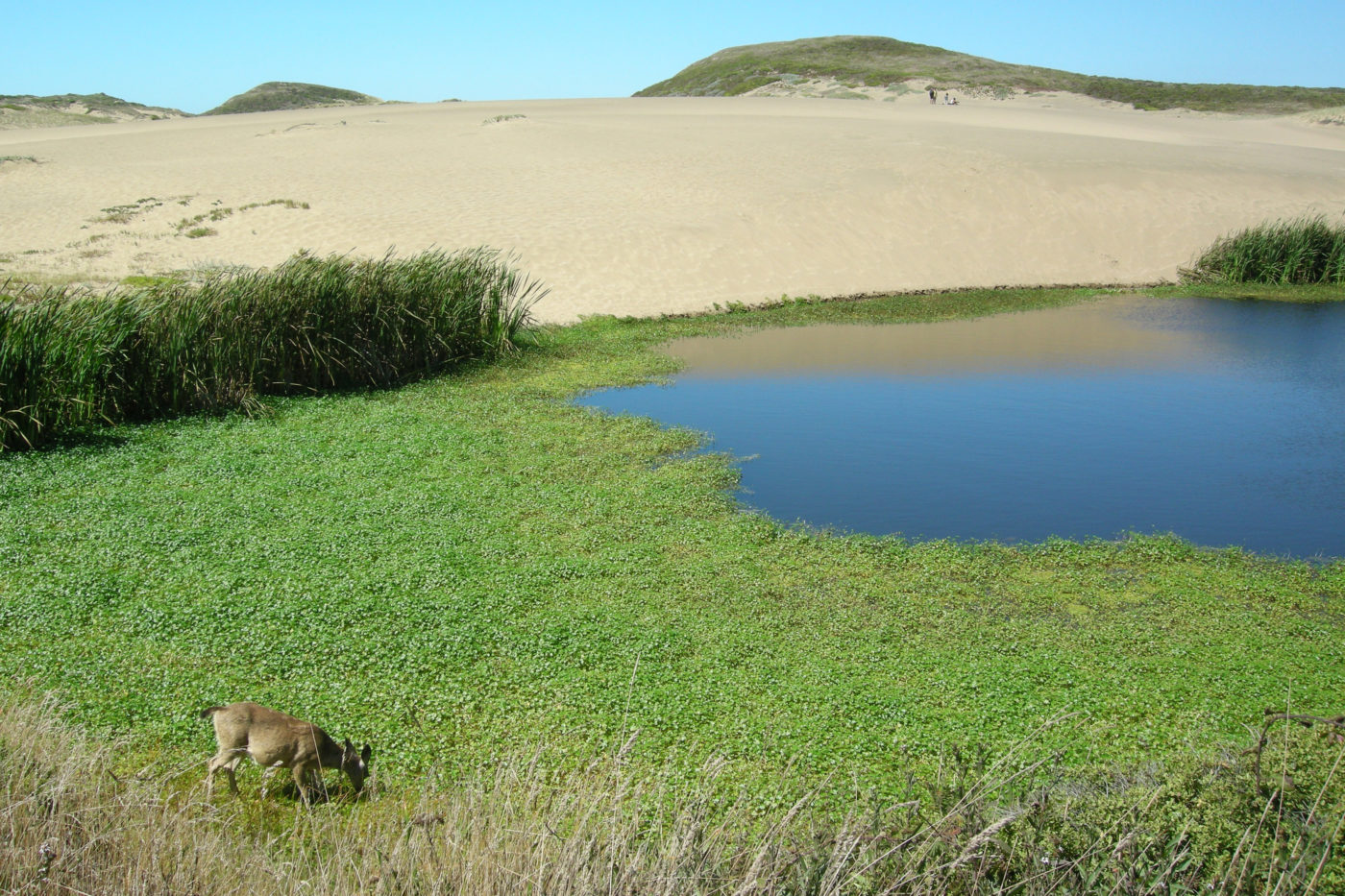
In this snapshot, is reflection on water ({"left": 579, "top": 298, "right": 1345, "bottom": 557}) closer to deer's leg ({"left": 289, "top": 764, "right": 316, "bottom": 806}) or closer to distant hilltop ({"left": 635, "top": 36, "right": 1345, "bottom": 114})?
deer's leg ({"left": 289, "top": 764, "right": 316, "bottom": 806})

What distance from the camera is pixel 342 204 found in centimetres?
1977

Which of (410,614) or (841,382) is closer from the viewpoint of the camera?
(410,614)

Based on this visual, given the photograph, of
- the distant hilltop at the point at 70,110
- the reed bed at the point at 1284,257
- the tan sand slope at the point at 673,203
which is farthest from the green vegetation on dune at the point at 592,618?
the distant hilltop at the point at 70,110

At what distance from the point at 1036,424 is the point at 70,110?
228 feet

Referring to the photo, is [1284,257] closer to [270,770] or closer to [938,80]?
[270,770]

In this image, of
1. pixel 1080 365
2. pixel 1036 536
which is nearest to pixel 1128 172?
pixel 1080 365

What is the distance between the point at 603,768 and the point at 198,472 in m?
4.50

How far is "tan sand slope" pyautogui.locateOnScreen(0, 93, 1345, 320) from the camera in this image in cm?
1675

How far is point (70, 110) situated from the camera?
61.1m

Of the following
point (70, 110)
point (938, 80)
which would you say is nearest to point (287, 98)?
point (70, 110)

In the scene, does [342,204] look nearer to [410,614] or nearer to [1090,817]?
[410,614]

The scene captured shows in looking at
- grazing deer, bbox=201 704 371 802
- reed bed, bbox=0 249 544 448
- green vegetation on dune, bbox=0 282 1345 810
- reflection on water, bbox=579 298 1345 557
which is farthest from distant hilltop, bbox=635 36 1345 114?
grazing deer, bbox=201 704 371 802

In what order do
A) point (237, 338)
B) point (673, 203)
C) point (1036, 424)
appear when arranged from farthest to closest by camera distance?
point (673, 203) < point (1036, 424) < point (237, 338)

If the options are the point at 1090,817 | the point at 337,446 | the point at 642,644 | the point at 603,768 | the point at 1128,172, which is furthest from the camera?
the point at 1128,172
